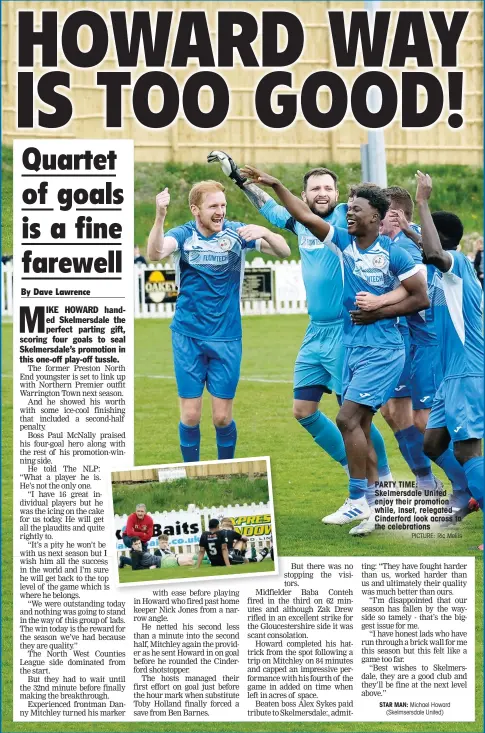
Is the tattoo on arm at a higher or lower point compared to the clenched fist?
higher

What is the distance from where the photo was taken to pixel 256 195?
333 inches

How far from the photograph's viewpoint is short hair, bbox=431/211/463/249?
8.05 m

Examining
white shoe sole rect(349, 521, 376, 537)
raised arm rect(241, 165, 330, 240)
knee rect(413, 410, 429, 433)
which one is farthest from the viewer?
knee rect(413, 410, 429, 433)

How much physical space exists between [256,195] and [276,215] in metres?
0.18

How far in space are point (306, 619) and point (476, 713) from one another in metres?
1.07

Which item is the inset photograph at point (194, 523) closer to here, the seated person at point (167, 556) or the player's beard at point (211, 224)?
the seated person at point (167, 556)

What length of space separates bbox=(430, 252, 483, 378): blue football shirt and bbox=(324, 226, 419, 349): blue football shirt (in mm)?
217

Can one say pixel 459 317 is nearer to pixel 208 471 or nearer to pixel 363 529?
pixel 363 529

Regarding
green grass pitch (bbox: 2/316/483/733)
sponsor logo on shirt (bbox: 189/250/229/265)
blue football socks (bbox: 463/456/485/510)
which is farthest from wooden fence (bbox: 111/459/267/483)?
sponsor logo on shirt (bbox: 189/250/229/265)

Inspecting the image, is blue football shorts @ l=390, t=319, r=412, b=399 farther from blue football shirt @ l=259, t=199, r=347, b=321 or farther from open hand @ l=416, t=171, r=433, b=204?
open hand @ l=416, t=171, r=433, b=204

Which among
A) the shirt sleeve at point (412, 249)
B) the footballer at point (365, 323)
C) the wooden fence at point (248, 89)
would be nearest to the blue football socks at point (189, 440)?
the footballer at point (365, 323)

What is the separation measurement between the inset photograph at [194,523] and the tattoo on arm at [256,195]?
1.76 metres

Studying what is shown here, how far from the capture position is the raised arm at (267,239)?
27.6 feet

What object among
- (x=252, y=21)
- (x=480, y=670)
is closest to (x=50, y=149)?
(x=252, y=21)
